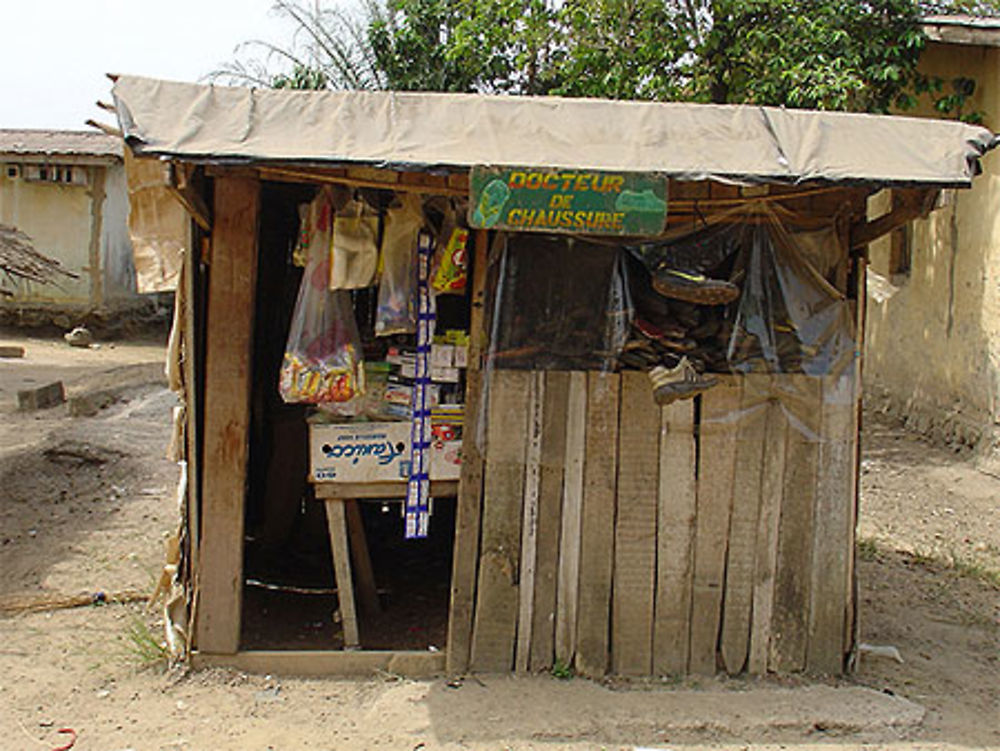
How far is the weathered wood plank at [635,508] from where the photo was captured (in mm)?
4453

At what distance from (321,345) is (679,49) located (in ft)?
25.9

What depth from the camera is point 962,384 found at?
33.7 ft

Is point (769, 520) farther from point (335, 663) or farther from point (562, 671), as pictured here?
point (335, 663)

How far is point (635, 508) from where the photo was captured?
4465 mm

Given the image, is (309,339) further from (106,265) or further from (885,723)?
(106,265)

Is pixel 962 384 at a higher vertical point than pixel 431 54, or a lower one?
lower

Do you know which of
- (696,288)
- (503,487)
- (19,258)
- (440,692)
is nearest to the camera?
(696,288)

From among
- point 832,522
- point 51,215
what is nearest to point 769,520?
point 832,522

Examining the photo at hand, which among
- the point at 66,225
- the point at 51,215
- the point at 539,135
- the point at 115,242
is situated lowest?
the point at 539,135

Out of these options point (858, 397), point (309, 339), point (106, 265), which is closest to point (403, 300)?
point (309, 339)

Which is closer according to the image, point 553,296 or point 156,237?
point 553,296

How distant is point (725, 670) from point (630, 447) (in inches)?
43.8

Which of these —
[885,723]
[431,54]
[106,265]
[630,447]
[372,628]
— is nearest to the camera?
[885,723]

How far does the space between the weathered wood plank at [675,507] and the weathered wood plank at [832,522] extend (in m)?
0.58
